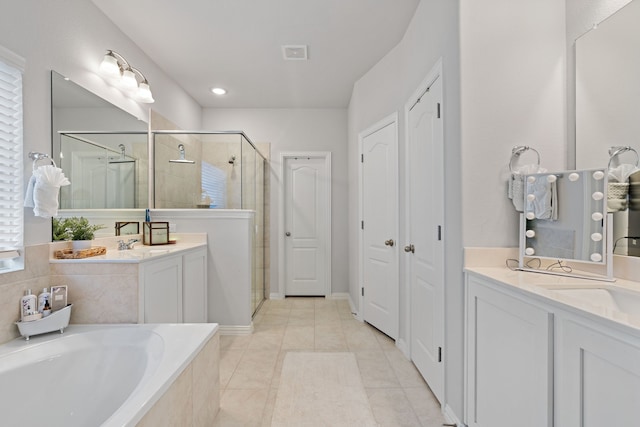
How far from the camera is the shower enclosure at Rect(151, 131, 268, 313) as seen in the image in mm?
2854

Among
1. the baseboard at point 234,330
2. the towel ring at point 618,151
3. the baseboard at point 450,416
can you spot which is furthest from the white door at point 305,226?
the towel ring at point 618,151

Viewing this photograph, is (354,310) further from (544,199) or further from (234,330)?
(544,199)

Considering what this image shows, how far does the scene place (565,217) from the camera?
1312 mm

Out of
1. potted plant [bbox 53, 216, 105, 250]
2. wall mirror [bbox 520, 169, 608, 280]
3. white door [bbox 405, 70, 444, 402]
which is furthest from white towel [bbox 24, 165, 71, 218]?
wall mirror [bbox 520, 169, 608, 280]

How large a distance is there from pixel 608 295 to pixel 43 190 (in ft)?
8.72

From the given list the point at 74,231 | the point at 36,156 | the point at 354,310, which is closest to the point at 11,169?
the point at 36,156

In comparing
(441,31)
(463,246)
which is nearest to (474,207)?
(463,246)

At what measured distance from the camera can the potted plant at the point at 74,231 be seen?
1771 mm

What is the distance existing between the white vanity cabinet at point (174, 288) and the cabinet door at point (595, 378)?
201cm

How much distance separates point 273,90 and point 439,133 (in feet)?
7.84

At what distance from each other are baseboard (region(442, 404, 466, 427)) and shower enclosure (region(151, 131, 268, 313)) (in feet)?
7.62

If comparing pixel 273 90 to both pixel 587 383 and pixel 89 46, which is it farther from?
pixel 587 383

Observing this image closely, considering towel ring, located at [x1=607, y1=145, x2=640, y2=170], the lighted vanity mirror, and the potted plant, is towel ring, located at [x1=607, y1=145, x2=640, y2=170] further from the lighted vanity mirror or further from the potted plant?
the potted plant

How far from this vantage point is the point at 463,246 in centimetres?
149
